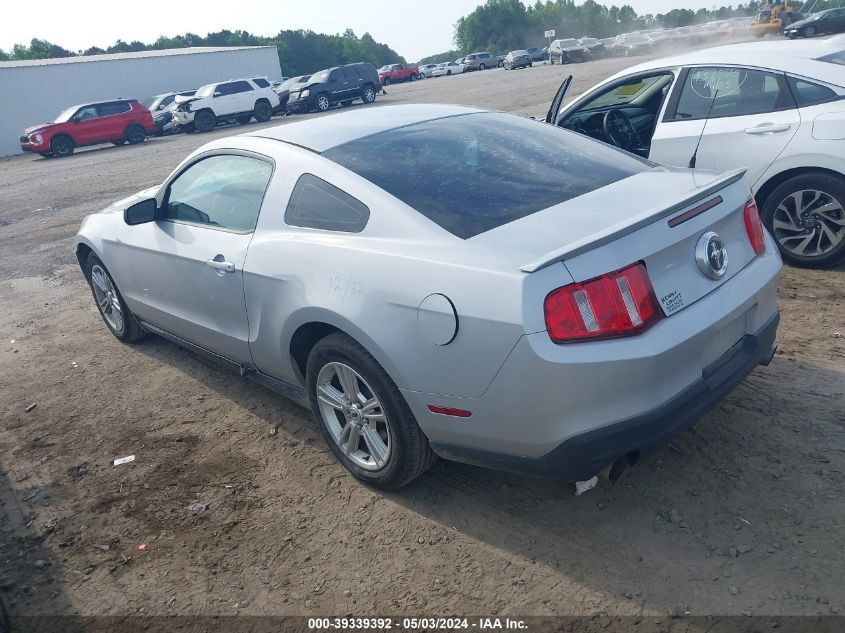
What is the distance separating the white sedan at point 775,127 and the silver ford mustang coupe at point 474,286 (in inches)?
79.9

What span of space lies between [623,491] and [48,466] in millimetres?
3074

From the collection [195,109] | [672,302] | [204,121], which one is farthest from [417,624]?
[204,121]

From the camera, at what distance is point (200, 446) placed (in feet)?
13.5

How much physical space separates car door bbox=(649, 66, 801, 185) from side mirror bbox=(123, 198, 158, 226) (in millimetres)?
3819

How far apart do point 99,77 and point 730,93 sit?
3794 cm

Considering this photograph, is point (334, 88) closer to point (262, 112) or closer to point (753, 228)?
point (262, 112)

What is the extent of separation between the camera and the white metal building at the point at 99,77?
33.5m

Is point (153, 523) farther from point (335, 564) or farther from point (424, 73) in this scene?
point (424, 73)

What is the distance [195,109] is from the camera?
94.2 feet

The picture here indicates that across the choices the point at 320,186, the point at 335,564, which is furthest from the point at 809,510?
the point at 320,186

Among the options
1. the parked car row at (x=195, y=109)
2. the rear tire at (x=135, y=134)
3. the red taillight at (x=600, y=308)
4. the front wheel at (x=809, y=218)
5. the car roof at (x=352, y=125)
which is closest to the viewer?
the red taillight at (x=600, y=308)

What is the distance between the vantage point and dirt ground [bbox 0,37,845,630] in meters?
2.72

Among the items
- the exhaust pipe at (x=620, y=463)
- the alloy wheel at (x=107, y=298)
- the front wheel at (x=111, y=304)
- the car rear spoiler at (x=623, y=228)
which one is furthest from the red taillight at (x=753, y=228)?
the alloy wheel at (x=107, y=298)

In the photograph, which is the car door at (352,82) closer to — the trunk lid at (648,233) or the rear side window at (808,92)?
the rear side window at (808,92)
